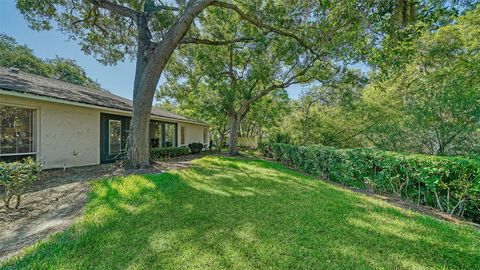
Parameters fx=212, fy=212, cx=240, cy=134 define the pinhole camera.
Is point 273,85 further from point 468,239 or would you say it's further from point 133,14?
point 468,239

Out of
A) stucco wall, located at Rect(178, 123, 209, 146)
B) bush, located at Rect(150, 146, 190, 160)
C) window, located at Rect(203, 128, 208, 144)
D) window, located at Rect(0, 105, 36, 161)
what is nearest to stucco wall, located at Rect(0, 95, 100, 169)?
window, located at Rect(0, 105, 36, 161)

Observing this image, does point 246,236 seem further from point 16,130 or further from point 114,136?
point 114,136

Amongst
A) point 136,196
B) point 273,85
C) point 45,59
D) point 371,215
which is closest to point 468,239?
point 371,215

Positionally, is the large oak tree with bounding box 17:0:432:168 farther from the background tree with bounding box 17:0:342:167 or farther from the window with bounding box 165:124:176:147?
the window with bounding box 165:124:176:147

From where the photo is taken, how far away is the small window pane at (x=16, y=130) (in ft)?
22.9

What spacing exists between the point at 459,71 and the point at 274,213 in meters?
11.2

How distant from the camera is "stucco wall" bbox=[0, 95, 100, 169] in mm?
7742

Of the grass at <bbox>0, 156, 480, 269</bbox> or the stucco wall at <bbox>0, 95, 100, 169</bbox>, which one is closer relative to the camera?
the grass at <bbox>0, 156, 480, 269</bbox>

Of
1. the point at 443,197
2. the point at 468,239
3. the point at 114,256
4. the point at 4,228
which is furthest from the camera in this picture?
the point at 443,197

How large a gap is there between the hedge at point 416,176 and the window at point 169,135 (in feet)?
37.5

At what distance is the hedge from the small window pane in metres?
11.1

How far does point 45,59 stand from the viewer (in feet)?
79.2

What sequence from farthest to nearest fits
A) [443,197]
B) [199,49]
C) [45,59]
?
[45,59], [199,49], [443,197]

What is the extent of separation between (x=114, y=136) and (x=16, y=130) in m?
3.78
